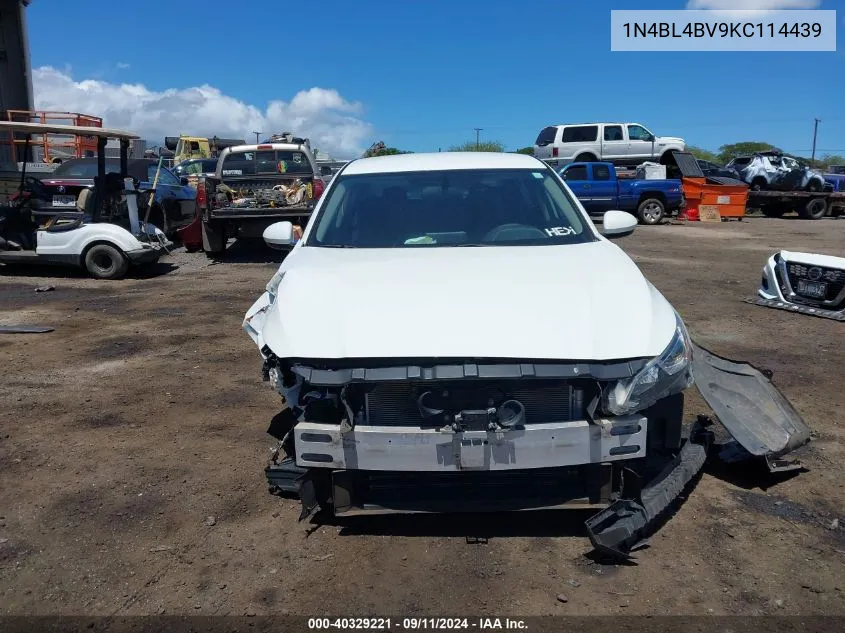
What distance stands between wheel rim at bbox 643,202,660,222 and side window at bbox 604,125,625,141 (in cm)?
450

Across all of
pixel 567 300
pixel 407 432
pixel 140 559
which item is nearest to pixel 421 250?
pixel 567 300

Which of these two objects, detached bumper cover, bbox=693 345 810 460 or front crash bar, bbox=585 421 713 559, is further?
detached bumper cover, bbox=693 345 810 460

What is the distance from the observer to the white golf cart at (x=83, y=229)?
10469 millimetres

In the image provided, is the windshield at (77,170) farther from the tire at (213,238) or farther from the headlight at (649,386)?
the headlight at (649,386)

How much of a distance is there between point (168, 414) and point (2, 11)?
64.0ft

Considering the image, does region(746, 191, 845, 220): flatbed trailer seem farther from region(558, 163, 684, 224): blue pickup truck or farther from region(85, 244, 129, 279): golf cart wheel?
region(85, 244, 129, 279): golf cart wheel

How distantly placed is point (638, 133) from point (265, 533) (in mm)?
23772

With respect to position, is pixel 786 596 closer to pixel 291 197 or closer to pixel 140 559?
pixel 140 559

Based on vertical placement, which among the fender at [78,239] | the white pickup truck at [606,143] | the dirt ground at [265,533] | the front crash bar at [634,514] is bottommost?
the dirt ground at [265,533]

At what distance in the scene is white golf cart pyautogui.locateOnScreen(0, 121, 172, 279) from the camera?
10.5 meters

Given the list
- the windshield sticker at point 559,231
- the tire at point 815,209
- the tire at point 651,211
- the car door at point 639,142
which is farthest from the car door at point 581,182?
the windshield sticker at point 559,231

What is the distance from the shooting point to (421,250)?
4027mm

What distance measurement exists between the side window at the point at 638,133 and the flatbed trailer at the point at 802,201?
3921mm

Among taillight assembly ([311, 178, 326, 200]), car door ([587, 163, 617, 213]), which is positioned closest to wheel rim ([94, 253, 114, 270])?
taillight assembly ([311, 178, 326, 200])
